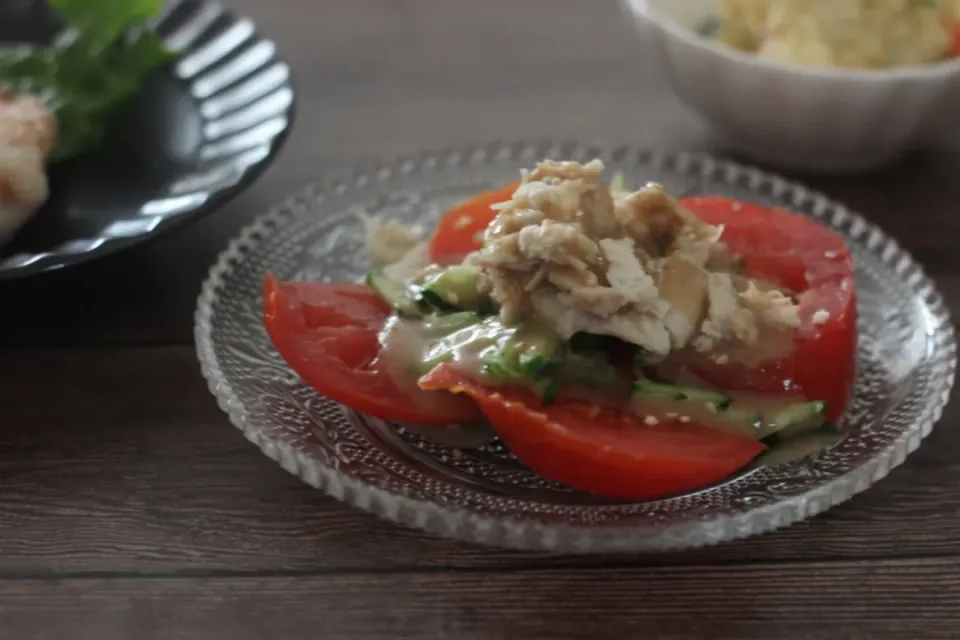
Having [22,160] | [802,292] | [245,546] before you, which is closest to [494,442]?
[245,546]

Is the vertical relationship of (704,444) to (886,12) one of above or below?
below

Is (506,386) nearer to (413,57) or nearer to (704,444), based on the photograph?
(704,444)

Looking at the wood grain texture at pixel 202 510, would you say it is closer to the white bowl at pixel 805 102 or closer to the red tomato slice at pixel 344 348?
the red tomato slice at pixel 344 348

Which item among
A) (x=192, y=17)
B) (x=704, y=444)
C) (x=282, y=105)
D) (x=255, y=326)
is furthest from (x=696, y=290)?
(x=192, y=17)

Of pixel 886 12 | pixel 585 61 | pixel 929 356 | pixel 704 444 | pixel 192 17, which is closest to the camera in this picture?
pixel 704 444

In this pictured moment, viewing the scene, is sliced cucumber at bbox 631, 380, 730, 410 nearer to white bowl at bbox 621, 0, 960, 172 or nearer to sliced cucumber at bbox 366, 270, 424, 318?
sliced cucumber at bbox 366, 270, 424, 318
